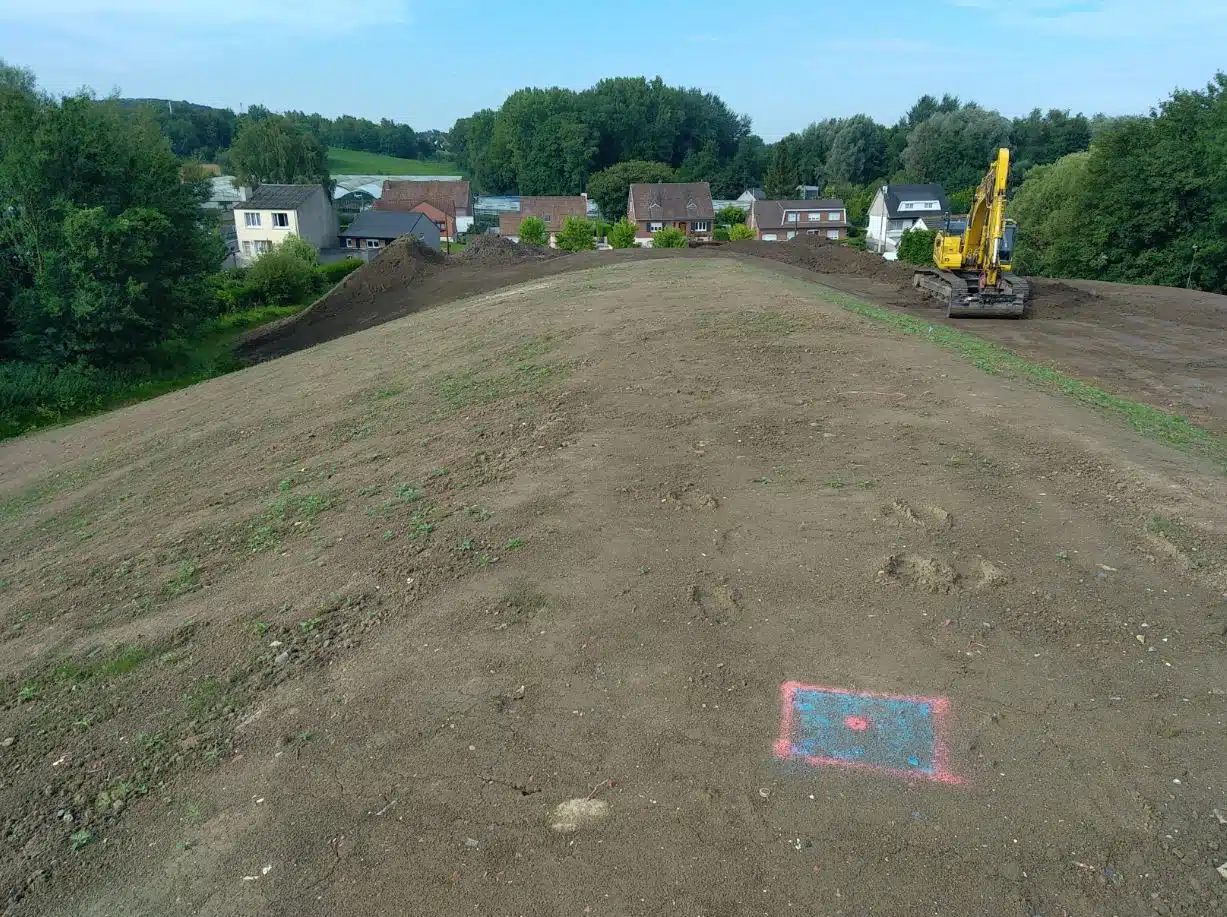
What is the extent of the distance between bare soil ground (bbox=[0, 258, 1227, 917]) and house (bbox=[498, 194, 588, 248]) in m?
68.8

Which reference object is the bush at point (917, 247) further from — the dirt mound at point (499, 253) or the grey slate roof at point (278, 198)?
the grey slate roof at point (278, 198)

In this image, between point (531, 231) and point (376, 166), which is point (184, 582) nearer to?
point (531, 231)

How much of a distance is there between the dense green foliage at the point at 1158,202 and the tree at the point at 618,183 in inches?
2150

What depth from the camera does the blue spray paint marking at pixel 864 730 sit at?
4891 mm

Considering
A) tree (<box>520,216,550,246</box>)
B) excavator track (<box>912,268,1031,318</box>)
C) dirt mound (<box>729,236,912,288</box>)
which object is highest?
tree (<box>520,216,550,246</box>)

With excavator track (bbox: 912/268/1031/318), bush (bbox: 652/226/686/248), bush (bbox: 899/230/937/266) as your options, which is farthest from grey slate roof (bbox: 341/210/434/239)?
excavator track (bbox: 912/268/1031/318)

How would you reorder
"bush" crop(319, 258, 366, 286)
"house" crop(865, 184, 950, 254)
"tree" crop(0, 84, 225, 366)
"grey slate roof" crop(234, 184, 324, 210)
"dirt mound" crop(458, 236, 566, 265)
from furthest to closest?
"house" crop(865, 184, 950, 254)
"grey slate roof" crop(234, 184, 324, 210)
"bush" crop(319, 258, 366, 286)
"dirt mound" crop(458, 236, 566, 265)
"tree" crop(0, 84, 225, 366)

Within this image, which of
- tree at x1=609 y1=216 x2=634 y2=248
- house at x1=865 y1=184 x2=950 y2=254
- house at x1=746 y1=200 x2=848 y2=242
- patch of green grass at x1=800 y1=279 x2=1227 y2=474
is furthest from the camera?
house at x1=746 y1=200 x2=848 y2=242

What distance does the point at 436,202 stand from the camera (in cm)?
8000

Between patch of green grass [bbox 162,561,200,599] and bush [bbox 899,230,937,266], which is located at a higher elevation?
bush [bbox 899,230,937,266]

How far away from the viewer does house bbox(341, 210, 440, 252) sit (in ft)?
204

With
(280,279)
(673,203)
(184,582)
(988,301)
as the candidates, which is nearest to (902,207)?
(673,203)

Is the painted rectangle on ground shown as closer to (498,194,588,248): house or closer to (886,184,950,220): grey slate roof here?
(886,184,950,220): grey slate roof

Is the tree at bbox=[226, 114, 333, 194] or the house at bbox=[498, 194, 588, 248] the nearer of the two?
the tree at bbox=[226, 114, 333, 194]
